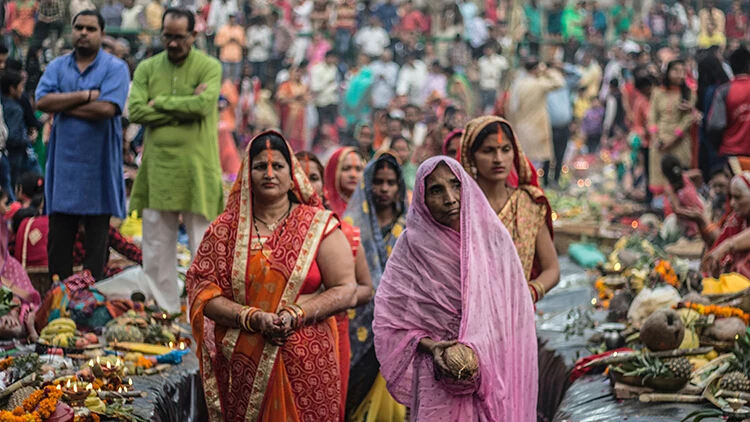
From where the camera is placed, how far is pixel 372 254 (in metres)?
7.23

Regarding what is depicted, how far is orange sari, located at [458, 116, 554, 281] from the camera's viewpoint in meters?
5.97

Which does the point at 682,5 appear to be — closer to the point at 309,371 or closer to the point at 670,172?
the point at 670,172

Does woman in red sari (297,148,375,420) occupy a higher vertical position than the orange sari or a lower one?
lower

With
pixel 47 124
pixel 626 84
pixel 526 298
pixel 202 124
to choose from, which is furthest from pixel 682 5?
pixel 526 298

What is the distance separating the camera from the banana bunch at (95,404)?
547 centimetres

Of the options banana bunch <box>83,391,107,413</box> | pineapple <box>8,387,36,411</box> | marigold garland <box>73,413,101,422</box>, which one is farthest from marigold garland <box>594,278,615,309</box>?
pineapple <box>8,387,36,411</box>

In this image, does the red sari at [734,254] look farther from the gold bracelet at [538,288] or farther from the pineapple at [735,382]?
the gold bracelet at [538,288]

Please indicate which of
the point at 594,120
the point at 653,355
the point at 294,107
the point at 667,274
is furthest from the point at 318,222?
the point at 594,120

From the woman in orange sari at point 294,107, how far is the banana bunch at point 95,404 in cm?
1520

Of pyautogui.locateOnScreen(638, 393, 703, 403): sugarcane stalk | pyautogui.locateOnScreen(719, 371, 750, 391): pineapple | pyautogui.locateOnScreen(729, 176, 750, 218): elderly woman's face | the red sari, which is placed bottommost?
pyautogui.locateOnScreen(638, 393, 703, 403): sugarcane stalk

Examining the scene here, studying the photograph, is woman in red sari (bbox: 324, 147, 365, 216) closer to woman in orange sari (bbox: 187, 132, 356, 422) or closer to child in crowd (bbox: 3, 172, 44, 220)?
woman in orange sari (bbox: 187, 132, 356, 422)

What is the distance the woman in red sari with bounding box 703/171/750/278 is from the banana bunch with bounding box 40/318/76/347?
156 inches

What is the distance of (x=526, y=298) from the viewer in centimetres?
512

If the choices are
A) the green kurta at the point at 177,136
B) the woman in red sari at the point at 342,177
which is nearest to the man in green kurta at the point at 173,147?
the green kurta at the point at 177,136
